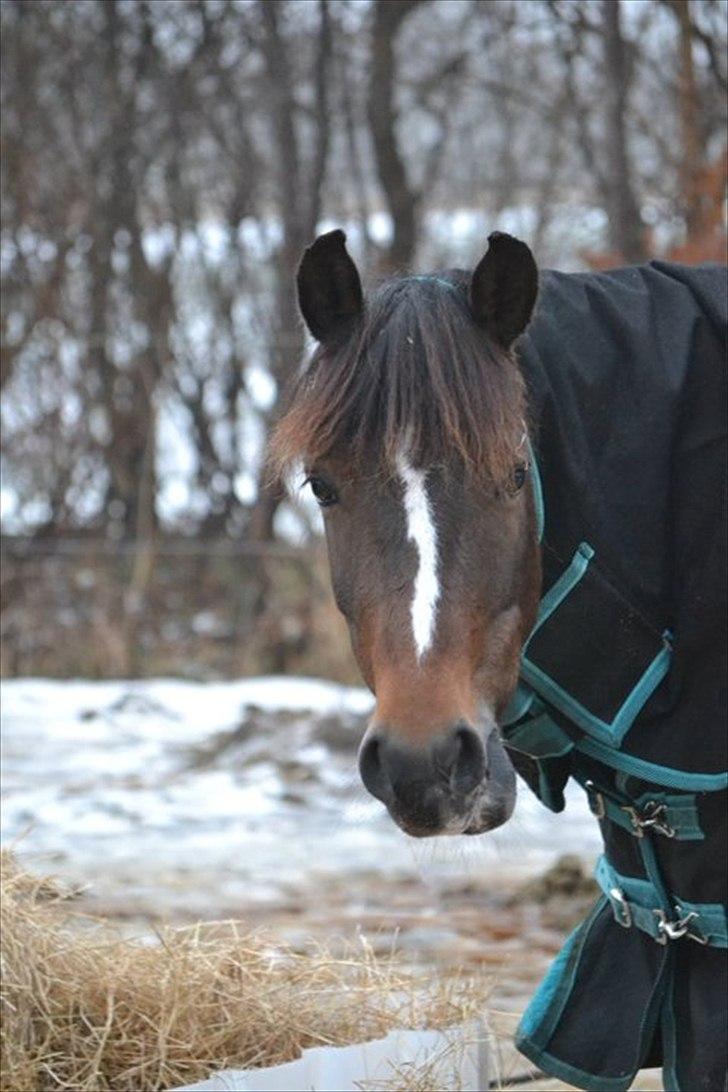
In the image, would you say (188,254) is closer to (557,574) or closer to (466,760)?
(557,574)

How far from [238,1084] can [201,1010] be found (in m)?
0.24

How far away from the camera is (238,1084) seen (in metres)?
3.09

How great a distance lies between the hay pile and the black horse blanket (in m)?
0.56

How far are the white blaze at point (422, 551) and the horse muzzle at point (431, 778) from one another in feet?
0.44

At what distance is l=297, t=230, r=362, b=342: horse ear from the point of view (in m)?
2.59

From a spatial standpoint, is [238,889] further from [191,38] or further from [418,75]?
[418,75]

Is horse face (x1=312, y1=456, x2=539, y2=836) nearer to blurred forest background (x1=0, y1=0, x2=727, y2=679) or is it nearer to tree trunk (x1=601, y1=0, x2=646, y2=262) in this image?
tree trunk (x1=601, y1=0, x2=646, y2=262)

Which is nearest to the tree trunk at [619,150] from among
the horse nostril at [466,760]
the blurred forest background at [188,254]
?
the blurred forest background at [188,254]

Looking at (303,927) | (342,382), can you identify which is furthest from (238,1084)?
(303,927)

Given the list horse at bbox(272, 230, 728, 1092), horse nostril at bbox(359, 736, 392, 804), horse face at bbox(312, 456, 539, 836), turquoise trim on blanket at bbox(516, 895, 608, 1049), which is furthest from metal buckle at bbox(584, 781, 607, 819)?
horse nostril at bbox(359, 736, 392, 804)

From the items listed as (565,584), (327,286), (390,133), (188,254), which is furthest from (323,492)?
(188,254)

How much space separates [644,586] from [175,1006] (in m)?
1.11

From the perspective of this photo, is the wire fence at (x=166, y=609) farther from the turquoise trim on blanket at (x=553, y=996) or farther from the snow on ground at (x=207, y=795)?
the turquoise trim on blanket at (x=553, y=996)

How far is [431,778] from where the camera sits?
2.27 m
